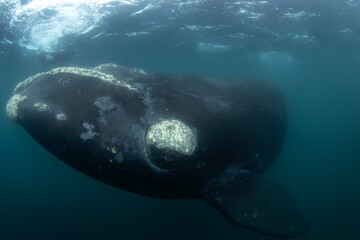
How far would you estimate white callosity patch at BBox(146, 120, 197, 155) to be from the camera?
5.33m

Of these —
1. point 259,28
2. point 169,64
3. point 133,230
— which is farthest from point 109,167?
point 169,64

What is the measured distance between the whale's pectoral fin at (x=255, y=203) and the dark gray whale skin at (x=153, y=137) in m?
0.02

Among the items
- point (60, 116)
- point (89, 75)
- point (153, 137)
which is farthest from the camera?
point (89, 75)

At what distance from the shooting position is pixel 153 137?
5336 mm

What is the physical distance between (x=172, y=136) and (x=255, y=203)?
2.62 m

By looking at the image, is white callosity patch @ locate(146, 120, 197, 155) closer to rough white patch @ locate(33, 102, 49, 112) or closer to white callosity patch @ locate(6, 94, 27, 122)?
rough white patch @ locate(33, 102, 49, 112)

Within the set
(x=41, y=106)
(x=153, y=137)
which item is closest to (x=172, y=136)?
(x=153, y=137)

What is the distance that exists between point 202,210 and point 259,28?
698 inches

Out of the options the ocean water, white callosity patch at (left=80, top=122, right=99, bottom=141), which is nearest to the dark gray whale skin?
white callosity patch at (left=80, top=122, right=99, bottom=141)

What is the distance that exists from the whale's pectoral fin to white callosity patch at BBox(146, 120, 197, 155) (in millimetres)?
1283

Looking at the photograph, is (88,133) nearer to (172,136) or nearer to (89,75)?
(89,75)

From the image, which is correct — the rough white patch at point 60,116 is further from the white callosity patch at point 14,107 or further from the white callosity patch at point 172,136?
the white callosity patch at point 172,136

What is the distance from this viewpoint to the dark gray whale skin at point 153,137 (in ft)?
17.1

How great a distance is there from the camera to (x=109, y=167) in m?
5.30
